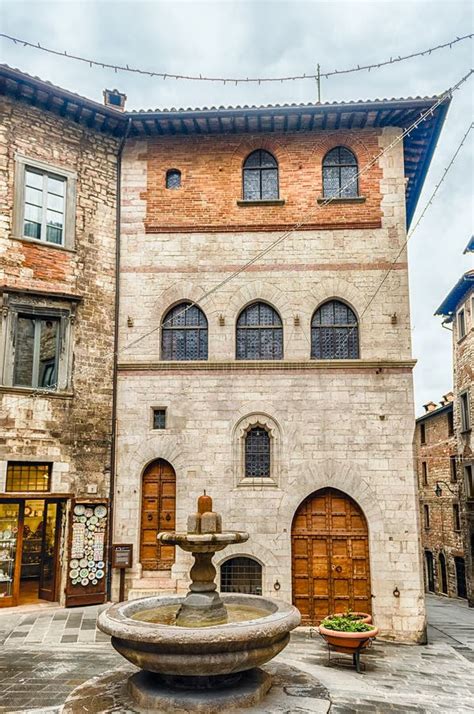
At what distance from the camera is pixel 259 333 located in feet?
47.1

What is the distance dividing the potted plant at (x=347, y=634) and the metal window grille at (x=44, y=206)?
9.88 metres

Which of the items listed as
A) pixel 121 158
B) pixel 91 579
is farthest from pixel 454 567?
pixel 121 158

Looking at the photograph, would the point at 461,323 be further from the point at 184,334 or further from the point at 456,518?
the point at 184,334

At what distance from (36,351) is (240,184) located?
6.22 meters

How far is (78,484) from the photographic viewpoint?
524 inches

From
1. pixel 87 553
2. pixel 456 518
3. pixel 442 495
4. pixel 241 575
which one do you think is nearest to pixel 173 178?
pixel 87 553

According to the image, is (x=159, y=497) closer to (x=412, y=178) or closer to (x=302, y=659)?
(x=302, y=659)

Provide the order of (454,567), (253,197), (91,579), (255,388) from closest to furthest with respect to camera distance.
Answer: (91,579) < (255,388) < (253,197) < (454,567)

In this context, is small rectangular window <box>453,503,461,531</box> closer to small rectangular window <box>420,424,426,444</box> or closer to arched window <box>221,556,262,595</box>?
small rectangular window <box>420,424,426,444</box>

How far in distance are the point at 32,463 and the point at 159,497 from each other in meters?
2.83

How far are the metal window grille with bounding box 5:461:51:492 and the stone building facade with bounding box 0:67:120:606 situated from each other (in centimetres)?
2

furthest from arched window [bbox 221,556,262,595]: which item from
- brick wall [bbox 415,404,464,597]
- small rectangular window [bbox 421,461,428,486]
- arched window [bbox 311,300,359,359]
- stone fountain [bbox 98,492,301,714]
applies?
small rectangular window [bbox 421,461,428,486]

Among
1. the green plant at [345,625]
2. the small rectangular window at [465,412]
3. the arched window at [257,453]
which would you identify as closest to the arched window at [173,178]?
the arched window at [257,453]

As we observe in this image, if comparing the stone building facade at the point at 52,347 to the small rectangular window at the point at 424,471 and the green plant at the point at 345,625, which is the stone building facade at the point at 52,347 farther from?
the small rectangular window at the point at 424,471
